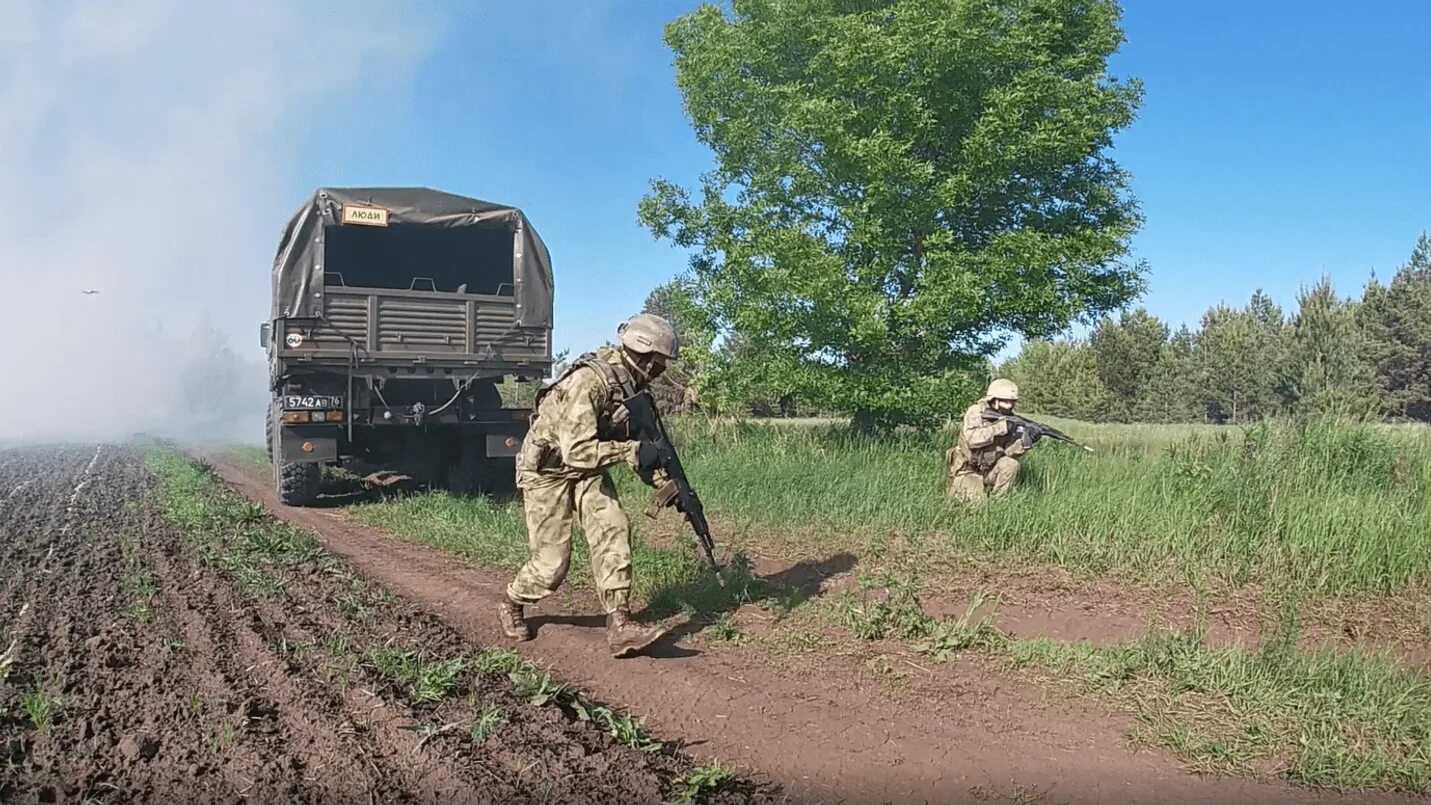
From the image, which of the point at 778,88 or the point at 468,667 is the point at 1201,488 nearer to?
the point at 468,667

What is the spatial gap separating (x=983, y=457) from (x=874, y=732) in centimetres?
449

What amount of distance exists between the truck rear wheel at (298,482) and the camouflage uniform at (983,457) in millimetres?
7056

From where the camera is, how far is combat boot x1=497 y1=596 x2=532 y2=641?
5.10 meters

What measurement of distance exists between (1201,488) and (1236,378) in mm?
43872

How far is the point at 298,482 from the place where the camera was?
10367 mm

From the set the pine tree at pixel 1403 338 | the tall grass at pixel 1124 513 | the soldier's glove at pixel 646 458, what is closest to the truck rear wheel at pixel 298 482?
the tall grass at pixel 1124 513

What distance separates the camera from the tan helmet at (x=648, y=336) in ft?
16.5

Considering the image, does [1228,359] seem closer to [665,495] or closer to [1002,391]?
[1002,391]

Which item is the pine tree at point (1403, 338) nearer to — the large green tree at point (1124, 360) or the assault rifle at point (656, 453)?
the large green tree at point (1124, 360)

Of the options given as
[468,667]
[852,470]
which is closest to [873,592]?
[468,667]

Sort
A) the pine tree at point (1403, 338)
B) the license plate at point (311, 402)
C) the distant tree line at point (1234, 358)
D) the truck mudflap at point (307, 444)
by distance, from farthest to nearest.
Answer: the pine tree at point (1403, 338) → the distant tree line at point (1234, 358) → the truck mudflap at point (307, 444) → the license plate at point (311, 402)

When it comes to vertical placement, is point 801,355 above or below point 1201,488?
above

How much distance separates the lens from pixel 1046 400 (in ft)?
155

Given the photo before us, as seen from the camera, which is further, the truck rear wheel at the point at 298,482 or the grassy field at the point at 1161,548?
the truck rear wheel at the point at 298,482
